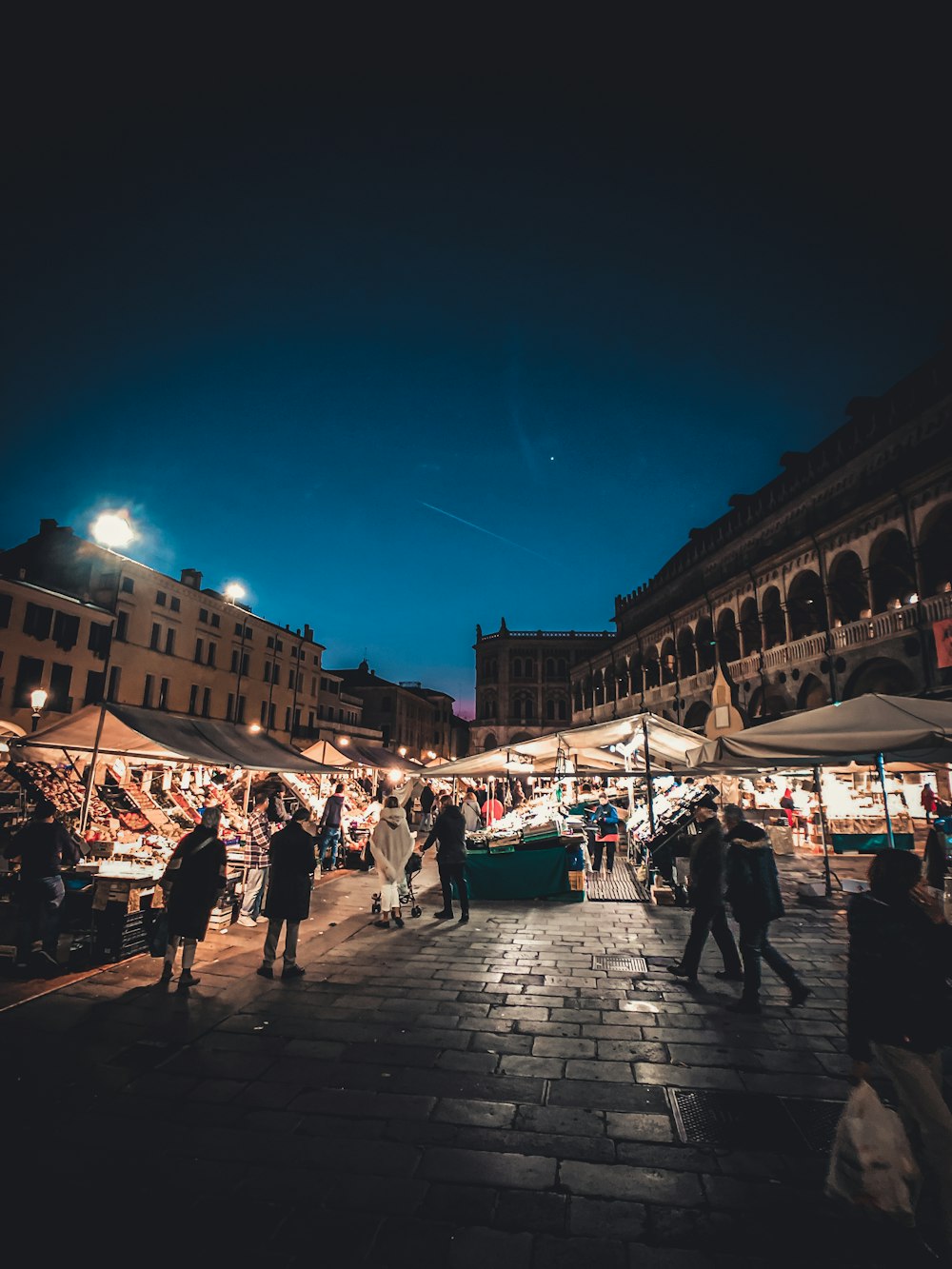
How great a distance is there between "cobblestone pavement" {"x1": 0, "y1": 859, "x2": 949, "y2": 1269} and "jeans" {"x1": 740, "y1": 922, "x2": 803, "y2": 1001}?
0.81 feet

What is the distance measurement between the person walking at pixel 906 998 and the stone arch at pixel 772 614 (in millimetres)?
22407

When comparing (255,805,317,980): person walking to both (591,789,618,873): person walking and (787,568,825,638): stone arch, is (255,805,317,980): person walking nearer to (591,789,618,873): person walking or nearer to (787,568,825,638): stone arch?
(591,789,618,873): person walking

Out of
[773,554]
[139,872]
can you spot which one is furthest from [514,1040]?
[773,554]

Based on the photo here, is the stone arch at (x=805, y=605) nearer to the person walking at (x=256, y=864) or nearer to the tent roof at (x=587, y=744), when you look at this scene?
the tent roof at (x=587, y=744)

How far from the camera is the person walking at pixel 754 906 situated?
5516 mm

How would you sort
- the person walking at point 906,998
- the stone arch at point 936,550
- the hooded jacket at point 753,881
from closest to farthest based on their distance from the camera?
the person walking at point 906,998 < the hooded jacket at point 753,881 < the stone arch at point 936,550

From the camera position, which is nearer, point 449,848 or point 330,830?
point 449,848

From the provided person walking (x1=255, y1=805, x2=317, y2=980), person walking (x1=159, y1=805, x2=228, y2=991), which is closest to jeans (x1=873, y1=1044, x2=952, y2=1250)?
person walking (x1=255, y1=805, x2=317, y2=980)

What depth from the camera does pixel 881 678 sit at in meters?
18.7

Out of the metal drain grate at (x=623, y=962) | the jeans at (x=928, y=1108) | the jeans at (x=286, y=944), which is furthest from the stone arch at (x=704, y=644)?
the jeans at (x=928, y=1108)

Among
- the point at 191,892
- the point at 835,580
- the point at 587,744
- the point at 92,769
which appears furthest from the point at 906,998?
the point at 835,580

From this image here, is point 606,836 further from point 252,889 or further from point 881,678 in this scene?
point 881,678

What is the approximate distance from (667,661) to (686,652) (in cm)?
145

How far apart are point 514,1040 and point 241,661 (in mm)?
40741
